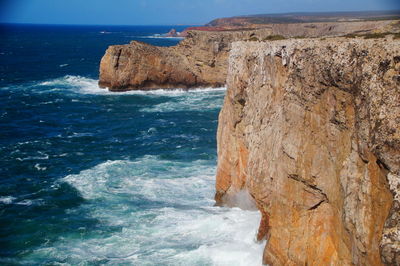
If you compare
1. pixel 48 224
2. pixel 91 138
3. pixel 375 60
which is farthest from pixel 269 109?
pixel 91 138

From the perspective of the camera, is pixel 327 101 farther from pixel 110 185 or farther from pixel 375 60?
pixel 110 185

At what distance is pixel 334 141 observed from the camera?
15391 millimetres

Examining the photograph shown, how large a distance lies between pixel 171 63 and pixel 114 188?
45.6m

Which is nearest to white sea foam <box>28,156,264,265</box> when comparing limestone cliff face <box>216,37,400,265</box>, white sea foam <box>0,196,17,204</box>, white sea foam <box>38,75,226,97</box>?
limestone cliff face <box>216,37,400,265</box>

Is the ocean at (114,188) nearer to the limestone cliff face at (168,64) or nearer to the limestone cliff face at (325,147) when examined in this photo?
the limestone cliff face at (325,147)

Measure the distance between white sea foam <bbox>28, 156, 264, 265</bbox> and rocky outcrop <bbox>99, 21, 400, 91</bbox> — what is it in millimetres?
39171

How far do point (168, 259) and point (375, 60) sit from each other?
577 inches

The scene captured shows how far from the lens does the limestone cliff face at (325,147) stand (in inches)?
486

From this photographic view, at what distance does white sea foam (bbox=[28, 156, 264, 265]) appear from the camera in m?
22.4

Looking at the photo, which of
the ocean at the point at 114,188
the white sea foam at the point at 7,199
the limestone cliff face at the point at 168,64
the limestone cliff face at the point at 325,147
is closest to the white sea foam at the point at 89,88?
the limestone cliff face at the point at 168,64

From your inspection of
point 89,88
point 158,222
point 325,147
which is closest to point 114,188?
point 158,222

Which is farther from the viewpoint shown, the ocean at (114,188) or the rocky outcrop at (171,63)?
the rocky outcrop at (171,63)

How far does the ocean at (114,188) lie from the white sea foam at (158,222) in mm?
65

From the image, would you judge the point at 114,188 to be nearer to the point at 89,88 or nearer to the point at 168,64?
the point at 168,64
